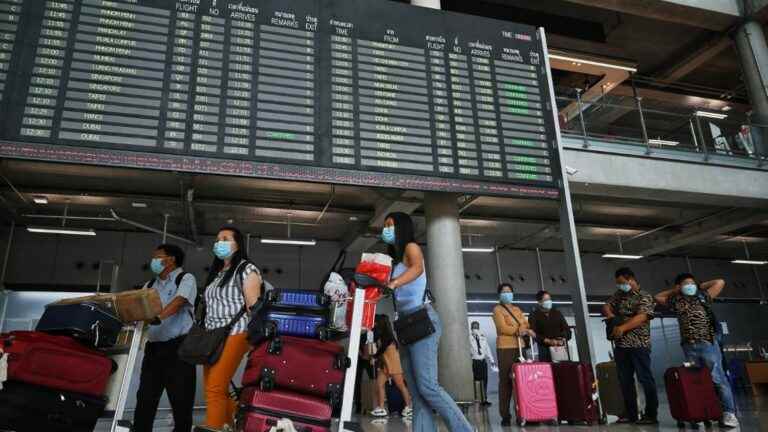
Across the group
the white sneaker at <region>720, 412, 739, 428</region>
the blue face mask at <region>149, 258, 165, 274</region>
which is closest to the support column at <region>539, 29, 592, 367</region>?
the white sneaker at <region>720, 412, 739, 428</region>

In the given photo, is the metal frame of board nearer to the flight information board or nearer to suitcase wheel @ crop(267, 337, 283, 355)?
the flight information board

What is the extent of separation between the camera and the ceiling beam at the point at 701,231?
1109 cm

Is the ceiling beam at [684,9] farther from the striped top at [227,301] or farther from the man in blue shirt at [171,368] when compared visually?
the man in blue shirt at [171,368]

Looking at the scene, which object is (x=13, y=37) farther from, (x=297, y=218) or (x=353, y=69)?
(x=297, y=218)

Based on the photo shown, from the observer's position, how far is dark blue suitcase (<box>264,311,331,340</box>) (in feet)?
9.79

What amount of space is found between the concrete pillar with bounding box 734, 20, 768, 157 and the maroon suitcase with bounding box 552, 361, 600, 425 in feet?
22.5

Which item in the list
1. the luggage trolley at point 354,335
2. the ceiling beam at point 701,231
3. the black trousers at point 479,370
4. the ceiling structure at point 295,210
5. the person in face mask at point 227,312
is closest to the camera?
the luggage trolley at point 354,335

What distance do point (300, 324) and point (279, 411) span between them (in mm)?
498

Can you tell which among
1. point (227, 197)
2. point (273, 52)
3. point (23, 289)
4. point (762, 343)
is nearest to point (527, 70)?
point (273, 52)

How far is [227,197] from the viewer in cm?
1097

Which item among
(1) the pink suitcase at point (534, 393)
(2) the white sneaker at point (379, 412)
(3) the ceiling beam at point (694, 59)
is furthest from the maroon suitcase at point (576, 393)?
(3) the ceiling beam at point (694, 59)

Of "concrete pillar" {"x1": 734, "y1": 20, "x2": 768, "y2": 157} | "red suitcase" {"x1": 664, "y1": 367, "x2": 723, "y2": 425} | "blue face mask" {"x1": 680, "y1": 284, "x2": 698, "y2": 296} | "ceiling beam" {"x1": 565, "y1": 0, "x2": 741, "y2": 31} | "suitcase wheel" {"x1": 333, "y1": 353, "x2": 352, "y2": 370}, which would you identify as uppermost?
"ceiling beam" {"x1": 565, "y1": 0, "x2": 741, "y2": 31}

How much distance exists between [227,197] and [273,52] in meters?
5.98

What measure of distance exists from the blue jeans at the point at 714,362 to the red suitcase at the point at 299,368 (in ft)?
13.4
